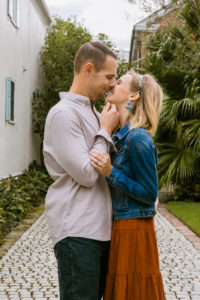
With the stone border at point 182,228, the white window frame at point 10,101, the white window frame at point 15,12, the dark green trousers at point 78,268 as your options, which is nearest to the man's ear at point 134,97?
the dark green trousers at point 78,268

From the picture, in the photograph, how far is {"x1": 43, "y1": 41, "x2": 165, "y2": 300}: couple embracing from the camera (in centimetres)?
208

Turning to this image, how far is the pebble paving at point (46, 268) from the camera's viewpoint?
15.1ft

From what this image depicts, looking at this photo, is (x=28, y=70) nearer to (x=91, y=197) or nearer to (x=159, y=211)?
(x=159, y=211)

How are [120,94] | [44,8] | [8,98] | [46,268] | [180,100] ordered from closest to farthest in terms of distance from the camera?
[120,94] < [46,268] < [8,98] < [180,100] < [44,8]

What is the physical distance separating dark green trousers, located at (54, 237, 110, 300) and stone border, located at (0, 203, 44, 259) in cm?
432

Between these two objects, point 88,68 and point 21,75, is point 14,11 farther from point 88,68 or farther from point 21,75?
point 88,68

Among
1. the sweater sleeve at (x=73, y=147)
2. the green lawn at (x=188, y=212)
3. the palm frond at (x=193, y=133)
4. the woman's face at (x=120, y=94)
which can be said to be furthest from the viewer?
the palm frond at (x=193, y=133)

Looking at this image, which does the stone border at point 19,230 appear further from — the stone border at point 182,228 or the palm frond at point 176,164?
the palm frond at point 176,164

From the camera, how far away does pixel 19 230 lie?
8180mm

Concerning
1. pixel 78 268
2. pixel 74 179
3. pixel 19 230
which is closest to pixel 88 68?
pixel 74 179

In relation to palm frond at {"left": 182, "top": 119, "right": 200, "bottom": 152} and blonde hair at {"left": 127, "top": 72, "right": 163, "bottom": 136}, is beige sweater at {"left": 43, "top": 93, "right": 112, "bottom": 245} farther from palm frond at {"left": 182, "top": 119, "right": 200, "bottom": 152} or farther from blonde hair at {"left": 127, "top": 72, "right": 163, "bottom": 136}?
palm frond at {"left": 182, "top": 119, "right": 200, "bottom": 152}

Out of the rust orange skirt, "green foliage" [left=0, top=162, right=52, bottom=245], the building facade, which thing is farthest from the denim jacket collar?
the building facade

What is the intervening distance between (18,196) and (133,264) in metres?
7.78

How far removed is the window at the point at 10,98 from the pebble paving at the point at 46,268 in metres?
3.91
